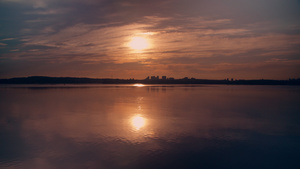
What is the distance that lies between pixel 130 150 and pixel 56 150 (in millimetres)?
2929

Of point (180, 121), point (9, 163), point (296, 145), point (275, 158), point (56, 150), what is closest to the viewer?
point (9, 163)

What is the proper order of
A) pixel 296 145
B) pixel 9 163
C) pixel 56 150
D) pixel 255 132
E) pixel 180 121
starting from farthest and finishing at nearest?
1. pixel 180 121
2. pixel 255 132
3. pixel 296 145
4. pixel 56 150
5. pixel 9 163

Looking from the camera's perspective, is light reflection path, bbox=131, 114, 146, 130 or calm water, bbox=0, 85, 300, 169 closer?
calm water, bbox=0, 85, 300, 169

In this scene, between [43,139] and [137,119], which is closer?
[43,139]

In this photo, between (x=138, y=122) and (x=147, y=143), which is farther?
(x=138, y=122)

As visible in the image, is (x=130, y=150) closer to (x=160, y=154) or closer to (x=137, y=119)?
(x=160, y=154)

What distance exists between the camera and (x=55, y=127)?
12.7 metres

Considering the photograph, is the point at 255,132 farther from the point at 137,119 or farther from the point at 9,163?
the point at 9,163

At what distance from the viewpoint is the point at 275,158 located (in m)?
8.23

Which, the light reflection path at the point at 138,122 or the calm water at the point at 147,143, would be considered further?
the light reflection path at the point at 138,122

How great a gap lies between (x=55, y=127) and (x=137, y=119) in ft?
17.1

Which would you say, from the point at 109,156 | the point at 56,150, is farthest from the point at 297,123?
the point at 56,150

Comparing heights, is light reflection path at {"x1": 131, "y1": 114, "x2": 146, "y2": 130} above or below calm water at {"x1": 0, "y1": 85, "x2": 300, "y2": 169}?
above

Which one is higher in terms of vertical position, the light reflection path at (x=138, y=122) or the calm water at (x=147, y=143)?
the light reflection path at (x=138, y=122)
